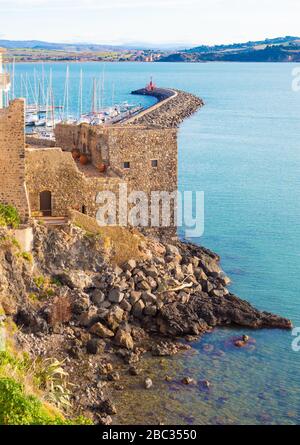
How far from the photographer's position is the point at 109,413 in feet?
79.8

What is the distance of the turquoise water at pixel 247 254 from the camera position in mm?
25797

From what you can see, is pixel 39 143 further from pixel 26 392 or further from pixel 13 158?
pixel 26 392

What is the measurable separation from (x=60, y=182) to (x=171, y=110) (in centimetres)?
7062

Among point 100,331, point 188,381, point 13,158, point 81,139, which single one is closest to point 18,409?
point 188,381

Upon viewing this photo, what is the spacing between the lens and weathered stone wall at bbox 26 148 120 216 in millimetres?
32406

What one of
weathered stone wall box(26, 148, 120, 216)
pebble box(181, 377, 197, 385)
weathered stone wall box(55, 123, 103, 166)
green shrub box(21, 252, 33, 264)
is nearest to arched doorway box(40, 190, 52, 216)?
weathered stone wall box(26, 148, 120, 216)

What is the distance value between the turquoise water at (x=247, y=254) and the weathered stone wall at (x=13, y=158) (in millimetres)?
8496

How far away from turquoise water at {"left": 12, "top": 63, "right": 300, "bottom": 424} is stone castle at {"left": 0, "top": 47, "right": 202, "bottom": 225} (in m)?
6.59

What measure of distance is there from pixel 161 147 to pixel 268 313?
29.1 feet

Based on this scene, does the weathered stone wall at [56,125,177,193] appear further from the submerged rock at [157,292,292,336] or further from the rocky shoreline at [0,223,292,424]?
the submerged rock at [157,292,292,336]

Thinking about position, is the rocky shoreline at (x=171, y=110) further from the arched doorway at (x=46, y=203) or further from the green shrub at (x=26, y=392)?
the green shrub at (x=26, y=392)

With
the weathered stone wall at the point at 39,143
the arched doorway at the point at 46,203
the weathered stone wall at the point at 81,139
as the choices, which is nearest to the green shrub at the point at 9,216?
the arched doorway at the point at 46,203
